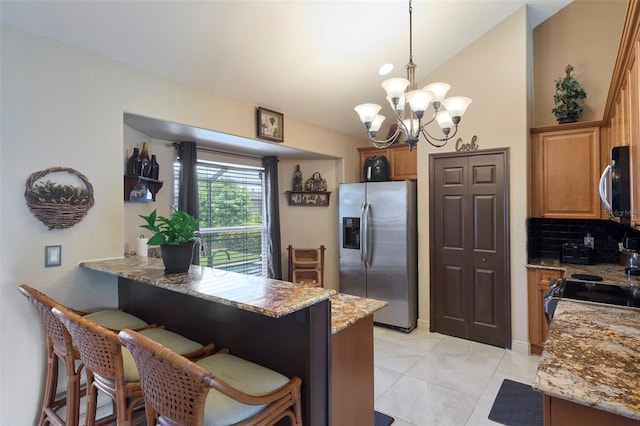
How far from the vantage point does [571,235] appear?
3.53 m

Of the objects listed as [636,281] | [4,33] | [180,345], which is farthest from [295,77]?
[636,281]

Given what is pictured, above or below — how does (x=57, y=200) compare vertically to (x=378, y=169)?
below

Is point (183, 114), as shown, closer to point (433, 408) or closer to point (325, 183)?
point (325, 183)

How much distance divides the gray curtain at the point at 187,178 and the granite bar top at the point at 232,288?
49.5 inches

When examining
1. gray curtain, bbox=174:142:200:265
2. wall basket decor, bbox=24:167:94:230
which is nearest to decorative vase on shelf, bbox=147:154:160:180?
gray curtain, bbox=174:142:200:265

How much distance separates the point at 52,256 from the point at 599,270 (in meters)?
4.21

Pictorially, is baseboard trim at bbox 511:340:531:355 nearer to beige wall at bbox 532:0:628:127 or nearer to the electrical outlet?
the electrical outlet

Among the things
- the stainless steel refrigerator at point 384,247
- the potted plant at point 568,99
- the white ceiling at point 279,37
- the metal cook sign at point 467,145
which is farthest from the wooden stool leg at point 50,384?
the potted plant at point 568,99

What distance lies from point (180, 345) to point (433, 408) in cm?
184

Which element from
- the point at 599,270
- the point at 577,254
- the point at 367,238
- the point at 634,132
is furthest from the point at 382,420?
the point at 577,254

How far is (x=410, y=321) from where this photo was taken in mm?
3863

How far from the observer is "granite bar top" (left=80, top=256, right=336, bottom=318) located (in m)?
1.31

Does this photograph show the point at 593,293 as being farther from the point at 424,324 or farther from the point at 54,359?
the point at 54,359

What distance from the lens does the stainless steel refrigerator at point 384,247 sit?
3.85 m
